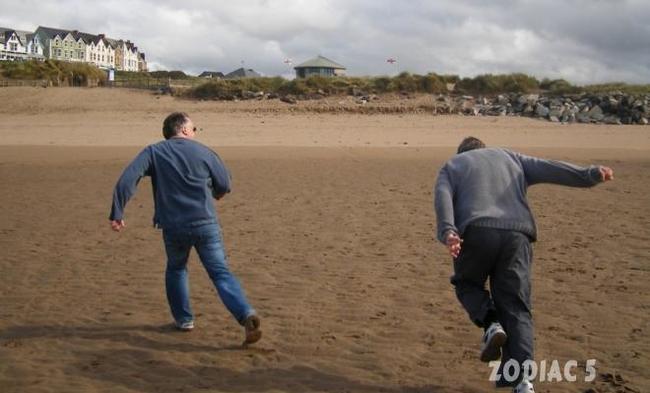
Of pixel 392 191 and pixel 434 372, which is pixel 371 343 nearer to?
pixel 434 372

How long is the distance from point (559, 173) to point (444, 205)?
2.48 ft

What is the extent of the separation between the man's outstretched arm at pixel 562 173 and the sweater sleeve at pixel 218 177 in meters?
2.14

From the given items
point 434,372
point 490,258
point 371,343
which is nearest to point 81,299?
point 371,343

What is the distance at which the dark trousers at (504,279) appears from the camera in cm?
417

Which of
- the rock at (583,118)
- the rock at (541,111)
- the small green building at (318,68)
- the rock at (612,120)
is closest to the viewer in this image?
the rock at (612,120)

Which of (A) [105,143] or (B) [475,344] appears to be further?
(A) [105,143]

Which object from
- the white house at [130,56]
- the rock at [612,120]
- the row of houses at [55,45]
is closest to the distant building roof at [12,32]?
the row of houses at [55,45]

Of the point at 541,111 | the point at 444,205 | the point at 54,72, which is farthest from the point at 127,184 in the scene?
the point at 54,72

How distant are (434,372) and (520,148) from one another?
1765 centimetres

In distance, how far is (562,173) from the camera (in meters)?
4.32

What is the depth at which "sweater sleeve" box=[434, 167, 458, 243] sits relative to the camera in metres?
4.12

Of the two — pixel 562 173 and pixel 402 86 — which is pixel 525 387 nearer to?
pixel 562 173

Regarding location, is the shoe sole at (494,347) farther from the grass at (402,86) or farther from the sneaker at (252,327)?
the grass at (402,86)

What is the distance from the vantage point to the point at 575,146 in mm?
22375
